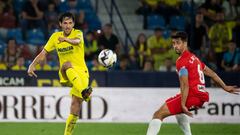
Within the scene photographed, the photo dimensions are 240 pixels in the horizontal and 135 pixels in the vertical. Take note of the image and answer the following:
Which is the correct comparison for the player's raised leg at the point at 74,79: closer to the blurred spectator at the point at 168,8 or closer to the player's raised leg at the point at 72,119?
the player's raised leg at the point at 72,119

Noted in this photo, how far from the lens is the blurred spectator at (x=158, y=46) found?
1884 centimetres

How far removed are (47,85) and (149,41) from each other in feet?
12.1

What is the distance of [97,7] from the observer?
20.6 metres

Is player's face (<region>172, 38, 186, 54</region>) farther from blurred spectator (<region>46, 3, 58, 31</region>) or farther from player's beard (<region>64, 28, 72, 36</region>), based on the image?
blurred spectator (<region>46, 3, 58, 31</region>)

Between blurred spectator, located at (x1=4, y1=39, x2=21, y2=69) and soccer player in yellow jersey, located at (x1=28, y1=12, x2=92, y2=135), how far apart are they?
19.2 ft

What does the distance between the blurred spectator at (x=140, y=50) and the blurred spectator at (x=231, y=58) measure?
1959 mm

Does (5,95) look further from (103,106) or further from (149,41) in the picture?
(149,41)

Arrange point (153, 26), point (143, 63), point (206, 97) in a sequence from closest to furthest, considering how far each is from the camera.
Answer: point (206, 97) → point (143, 63) → point (153, 26)

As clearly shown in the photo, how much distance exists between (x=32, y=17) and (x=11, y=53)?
180 cm

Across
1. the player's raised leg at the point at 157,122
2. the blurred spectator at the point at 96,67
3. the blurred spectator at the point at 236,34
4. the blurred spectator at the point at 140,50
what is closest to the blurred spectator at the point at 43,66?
the blurred spectator at the point at 96,67

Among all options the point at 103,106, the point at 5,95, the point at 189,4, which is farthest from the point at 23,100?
the point at 189,4

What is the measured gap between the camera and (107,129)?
47.7ft

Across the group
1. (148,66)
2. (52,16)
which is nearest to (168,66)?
(148,66)

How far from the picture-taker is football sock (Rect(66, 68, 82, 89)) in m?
11.6
